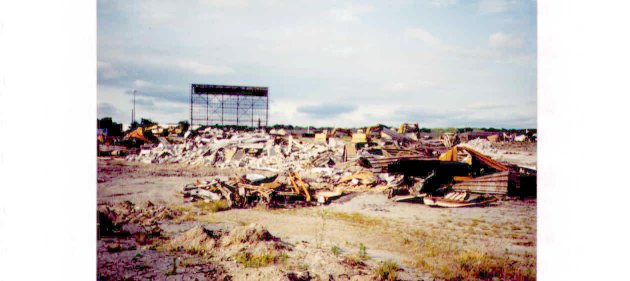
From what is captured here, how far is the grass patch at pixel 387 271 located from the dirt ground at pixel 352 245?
3cm

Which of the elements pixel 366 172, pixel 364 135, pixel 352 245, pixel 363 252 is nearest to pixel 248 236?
pixel 352 245

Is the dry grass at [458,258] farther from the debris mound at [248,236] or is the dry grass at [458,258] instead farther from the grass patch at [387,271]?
the debris mound at [248,236]

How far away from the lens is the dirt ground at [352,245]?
421 centimetres

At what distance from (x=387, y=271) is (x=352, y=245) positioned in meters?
0.71

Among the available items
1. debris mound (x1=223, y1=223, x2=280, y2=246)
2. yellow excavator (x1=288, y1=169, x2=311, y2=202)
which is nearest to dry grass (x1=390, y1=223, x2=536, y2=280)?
yellow excavator (x1=288, y1=169, x2=311, y2=202)

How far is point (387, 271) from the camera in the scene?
4.23 m

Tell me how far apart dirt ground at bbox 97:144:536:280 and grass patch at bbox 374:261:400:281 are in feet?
0.09

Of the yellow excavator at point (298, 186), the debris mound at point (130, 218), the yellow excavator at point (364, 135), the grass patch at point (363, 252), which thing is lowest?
the grass patch at point (363, 252)

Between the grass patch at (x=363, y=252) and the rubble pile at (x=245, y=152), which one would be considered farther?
the rubble pile at (x=245, y=152)

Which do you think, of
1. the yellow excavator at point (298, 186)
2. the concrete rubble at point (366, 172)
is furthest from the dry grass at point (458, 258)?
the yellow excavator at point (298, 186)

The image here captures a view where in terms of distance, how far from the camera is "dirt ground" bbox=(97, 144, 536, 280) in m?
4.21

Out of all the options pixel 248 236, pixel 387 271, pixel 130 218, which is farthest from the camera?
pixel 130 218

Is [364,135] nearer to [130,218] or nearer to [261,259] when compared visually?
[261,259]
